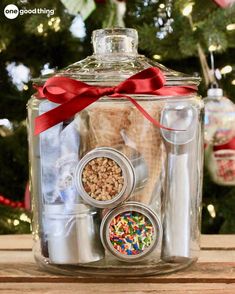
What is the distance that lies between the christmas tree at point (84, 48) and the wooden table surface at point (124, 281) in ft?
1.75

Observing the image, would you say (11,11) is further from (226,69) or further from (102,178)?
(102,178)

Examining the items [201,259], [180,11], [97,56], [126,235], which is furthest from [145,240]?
[180,11]

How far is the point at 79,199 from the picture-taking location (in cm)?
78

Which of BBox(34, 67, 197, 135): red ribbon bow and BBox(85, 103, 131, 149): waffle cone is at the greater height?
BBox(34, 67, 197, 135): red ribbon bow

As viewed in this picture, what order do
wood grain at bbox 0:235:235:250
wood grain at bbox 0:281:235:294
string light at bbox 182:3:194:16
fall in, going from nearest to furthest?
wood grain at bbox 0:281:235:294 < wood grain at bbox 0:235:235:250 < string light at bbox 182:3:194:16

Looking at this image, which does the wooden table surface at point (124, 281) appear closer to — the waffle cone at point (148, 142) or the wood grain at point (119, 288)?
the wood grain at point (119, 288)

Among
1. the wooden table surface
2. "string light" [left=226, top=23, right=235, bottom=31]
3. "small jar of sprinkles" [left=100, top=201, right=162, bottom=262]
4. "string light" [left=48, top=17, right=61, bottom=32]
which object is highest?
"string light" [left=48, top=17, right=61, bottom=32]

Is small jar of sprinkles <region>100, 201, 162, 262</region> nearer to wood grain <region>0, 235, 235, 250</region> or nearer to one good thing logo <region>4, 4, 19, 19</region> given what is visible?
wood grain <region>0, 235, 235, 250</region>

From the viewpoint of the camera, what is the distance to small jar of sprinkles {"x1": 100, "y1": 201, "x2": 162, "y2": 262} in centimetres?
77

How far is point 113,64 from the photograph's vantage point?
837 mm

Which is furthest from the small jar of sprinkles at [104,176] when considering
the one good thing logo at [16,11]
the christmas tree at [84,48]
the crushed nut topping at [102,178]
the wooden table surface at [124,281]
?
the one good thing logo at [16,11]

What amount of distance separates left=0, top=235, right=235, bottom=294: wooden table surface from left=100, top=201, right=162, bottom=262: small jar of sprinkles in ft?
0.15

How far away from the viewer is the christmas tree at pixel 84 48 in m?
1.29

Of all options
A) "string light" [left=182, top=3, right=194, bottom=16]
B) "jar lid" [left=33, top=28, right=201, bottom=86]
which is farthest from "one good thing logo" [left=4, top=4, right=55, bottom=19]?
"jar lid" [left=33, top=28, right=201, bottom=86]
